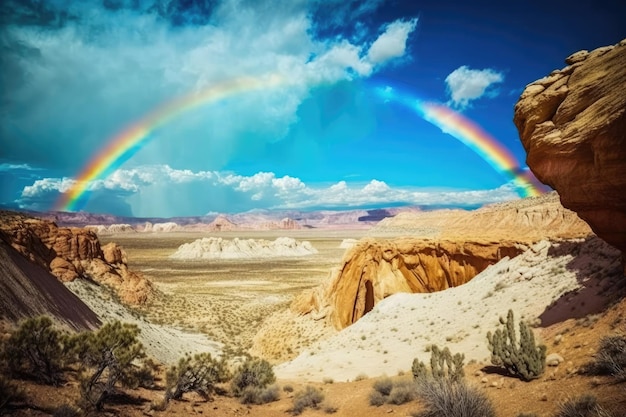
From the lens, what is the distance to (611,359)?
23.2 feet

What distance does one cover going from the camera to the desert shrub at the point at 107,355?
7727 mm

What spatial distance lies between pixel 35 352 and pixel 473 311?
604 inches

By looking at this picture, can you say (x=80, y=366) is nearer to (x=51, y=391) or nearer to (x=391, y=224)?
(x=51, y=391)

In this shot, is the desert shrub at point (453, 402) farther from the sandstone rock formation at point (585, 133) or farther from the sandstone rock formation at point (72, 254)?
the sandstone rock formation at point (72, 254)

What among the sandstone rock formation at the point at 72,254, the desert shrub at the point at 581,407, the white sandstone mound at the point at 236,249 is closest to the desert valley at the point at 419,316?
the desert shrub at the point at 581,407

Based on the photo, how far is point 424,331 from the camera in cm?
1734

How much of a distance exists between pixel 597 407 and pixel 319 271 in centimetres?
6228

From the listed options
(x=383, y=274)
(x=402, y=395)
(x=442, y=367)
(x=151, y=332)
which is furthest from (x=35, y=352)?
(x=383, y=274)

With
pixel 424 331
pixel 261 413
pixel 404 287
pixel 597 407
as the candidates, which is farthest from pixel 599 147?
pixel 404 287

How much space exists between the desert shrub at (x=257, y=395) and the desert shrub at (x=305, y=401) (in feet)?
2.38

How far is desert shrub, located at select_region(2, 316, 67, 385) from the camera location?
7.22 metres

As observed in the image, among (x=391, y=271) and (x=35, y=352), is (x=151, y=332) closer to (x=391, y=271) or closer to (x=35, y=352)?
(x=391, y=271)

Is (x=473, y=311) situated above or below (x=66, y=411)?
below

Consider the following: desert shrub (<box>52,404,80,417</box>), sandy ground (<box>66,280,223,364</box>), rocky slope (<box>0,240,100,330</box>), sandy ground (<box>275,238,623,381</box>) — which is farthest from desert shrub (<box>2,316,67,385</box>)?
sandy ground (<box>66,280,223,364</box>)
